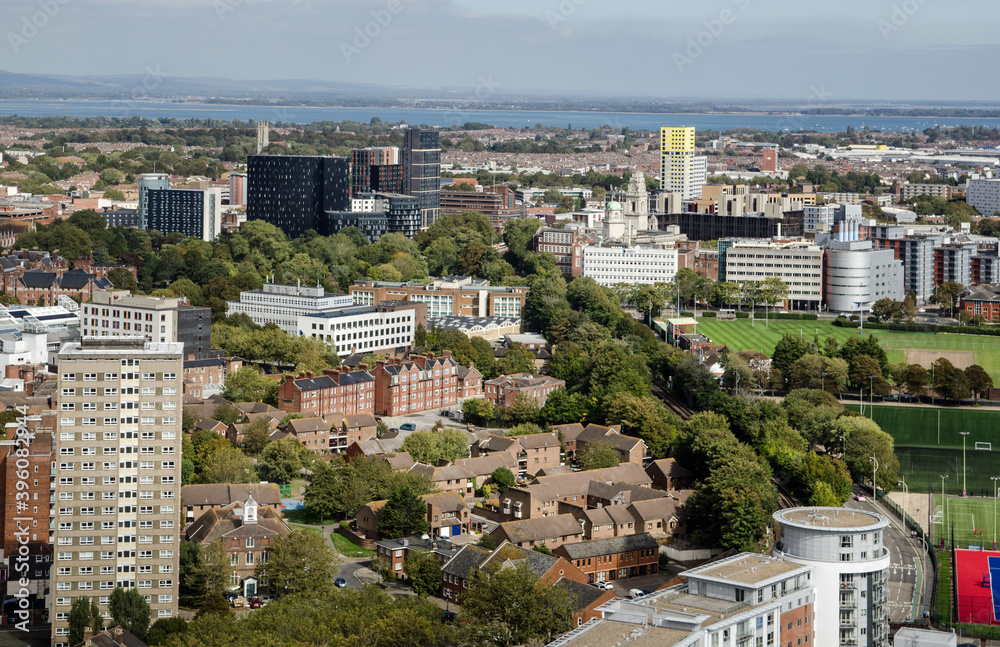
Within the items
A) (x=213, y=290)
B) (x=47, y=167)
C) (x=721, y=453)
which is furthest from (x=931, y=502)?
(x=47, y=167)

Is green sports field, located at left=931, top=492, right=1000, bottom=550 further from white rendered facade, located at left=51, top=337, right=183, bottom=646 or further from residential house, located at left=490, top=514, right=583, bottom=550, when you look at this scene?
white rendered facade, located at left=51, top=337, right=183, bottom=646

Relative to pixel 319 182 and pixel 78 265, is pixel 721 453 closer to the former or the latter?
pixel 78 265

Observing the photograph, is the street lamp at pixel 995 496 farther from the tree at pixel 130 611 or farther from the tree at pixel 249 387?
the tree at pixel 249 387

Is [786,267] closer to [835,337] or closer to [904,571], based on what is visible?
[835,337]

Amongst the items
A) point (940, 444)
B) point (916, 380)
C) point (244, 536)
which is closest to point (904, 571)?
point (940, 444)

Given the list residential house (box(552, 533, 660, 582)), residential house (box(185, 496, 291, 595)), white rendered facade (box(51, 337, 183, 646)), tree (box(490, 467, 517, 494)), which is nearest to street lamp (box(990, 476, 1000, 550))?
residential house (box(552, 533, 660, 582))

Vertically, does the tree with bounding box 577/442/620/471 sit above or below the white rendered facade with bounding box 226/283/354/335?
below
